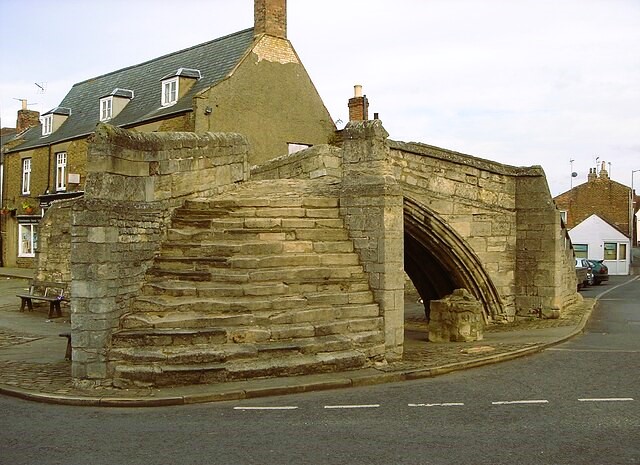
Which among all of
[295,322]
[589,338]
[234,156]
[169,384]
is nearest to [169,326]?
[169,384]

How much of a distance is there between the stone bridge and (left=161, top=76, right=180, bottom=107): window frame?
541 inches

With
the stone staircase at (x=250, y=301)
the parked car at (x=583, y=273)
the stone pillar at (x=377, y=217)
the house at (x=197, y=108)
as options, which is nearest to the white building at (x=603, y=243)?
the parked car at (x=583, y=273)

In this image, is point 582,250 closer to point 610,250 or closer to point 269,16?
point 610,250

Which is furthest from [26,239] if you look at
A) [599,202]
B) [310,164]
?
[599,202]

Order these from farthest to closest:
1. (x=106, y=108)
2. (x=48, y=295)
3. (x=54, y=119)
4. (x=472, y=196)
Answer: (x=54, y=119) → (x=106, y=108) → (x=48, y=295) → (x=472, y=196)

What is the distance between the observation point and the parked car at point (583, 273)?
26.7 metres

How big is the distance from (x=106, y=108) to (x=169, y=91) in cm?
494

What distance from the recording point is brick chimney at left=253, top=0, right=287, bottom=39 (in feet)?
84.9

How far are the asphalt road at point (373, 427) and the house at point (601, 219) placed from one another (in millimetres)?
37669

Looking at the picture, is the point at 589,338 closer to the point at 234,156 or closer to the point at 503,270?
the point at 503,270

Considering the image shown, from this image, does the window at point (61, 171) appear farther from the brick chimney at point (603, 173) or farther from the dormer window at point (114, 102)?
the brick chimney at point (603, 173)

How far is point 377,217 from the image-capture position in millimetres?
10320

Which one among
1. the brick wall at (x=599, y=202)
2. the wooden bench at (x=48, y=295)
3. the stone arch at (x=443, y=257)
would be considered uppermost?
the brick wall at (x=599, y=202)

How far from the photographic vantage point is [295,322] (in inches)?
369
